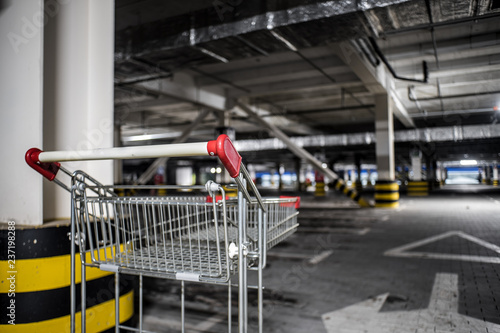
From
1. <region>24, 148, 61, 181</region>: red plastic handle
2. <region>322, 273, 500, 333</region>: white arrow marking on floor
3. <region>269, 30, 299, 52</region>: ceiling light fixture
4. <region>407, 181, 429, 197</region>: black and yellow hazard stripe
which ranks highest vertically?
<region>269, 30, 299, 52</region>: ceiling light fixture

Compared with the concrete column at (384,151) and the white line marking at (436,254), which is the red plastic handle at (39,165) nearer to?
the white line marking at (436,254)

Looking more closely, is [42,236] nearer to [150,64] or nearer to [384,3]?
[384,3]

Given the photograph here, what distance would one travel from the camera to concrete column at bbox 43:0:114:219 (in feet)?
8.31

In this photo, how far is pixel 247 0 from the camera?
471 centimetres

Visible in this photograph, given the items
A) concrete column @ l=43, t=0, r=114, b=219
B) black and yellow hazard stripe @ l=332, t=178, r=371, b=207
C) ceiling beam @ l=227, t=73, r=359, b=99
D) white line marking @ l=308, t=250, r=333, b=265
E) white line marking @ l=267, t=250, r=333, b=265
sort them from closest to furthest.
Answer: concrete column @ l=43, t=0, r=114, b=219 → white line marking @ l=308, t=250, r=333, b=265 → white line marking @ l=267, t=250, r=333, b=265 → ceiling beam @ l=227, t=73, r=359, b=99 → black and yellow hazard stripe @ l=332, t=178, r=371, b=207

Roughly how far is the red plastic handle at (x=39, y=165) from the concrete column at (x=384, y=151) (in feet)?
37.8

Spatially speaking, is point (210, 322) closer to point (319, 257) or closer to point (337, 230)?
point (319, 257)

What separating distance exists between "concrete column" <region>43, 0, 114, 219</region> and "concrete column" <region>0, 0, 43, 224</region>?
235mm

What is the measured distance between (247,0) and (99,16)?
252 cm

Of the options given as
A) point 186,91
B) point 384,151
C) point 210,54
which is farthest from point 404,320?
point 384,151

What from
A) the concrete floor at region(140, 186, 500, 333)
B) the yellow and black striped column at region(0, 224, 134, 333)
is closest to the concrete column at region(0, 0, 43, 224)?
the yellow and black striped column at region(0, 224, 134, 333)

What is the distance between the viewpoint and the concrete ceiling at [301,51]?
4.46 m

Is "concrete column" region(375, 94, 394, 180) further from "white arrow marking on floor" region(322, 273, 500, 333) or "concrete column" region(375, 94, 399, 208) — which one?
"white arrow marking on floor" region(322, 273, 500, 333)

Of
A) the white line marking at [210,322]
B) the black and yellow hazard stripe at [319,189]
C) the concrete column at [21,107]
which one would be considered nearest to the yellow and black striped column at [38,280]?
the concrete column at [21,107]
